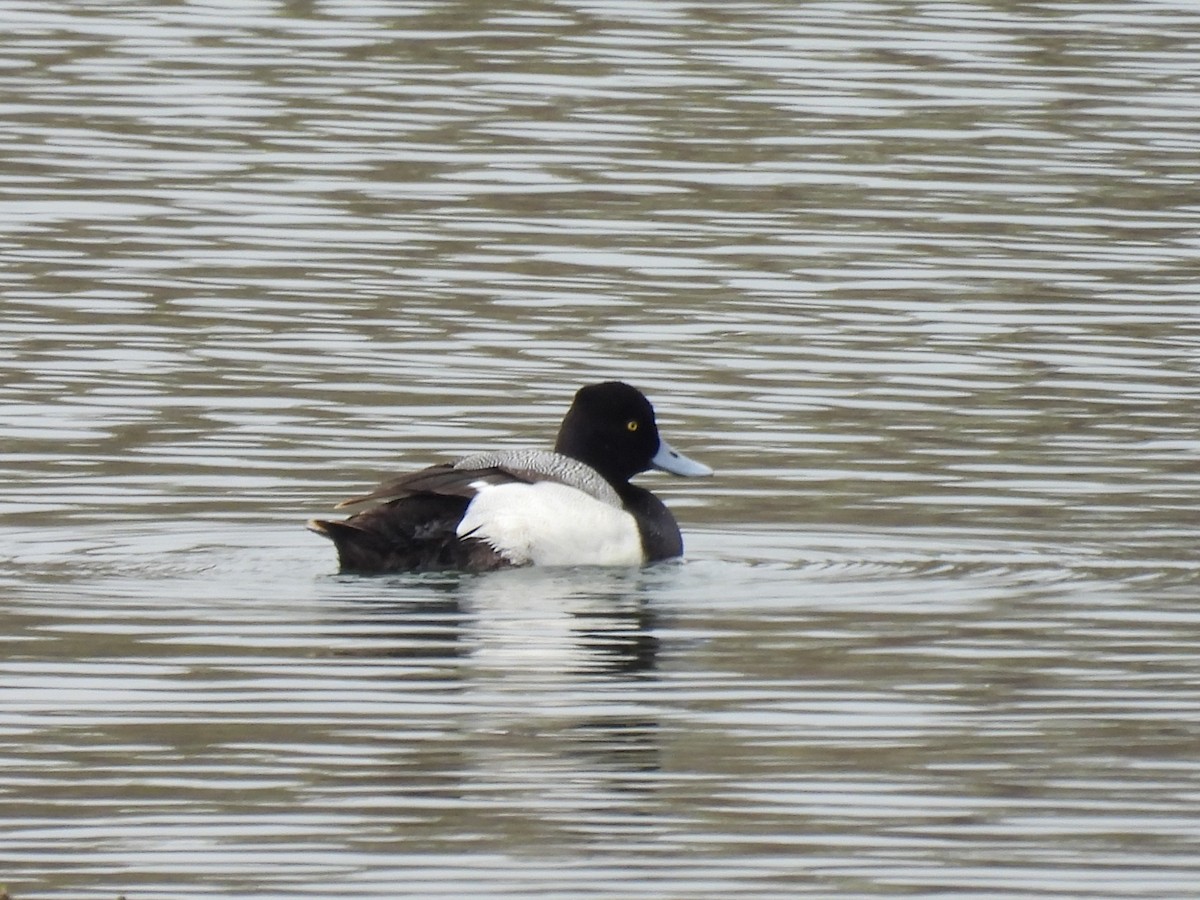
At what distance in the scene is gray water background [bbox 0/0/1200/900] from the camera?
8.00 m

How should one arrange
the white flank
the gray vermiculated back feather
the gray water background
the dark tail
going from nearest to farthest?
the gray water background
the dark tail
the white flank
the gray vermiculated back feather

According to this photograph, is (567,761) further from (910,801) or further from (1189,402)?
(1189,402)

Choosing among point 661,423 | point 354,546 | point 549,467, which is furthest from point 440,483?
point 661,423

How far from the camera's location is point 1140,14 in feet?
88.7

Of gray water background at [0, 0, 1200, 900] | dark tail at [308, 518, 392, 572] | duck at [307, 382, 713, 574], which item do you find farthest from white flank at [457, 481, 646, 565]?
dark tail at [308, 518, 392, 572]

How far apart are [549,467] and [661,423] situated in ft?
7.48

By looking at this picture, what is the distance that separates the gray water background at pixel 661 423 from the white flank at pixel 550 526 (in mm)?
115

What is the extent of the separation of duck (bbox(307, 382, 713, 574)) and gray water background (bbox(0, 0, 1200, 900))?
0.14 meters

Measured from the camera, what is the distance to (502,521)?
11.8 meters

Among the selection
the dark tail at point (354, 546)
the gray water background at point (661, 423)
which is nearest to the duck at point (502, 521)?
the dark tail at point (354, 546)

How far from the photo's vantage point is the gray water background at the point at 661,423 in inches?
315

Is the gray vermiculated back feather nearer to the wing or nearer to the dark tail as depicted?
the wing

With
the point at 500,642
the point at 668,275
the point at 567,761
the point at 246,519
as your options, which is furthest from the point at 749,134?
the point at 567,761

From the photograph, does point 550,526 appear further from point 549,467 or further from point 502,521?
point 549,467
